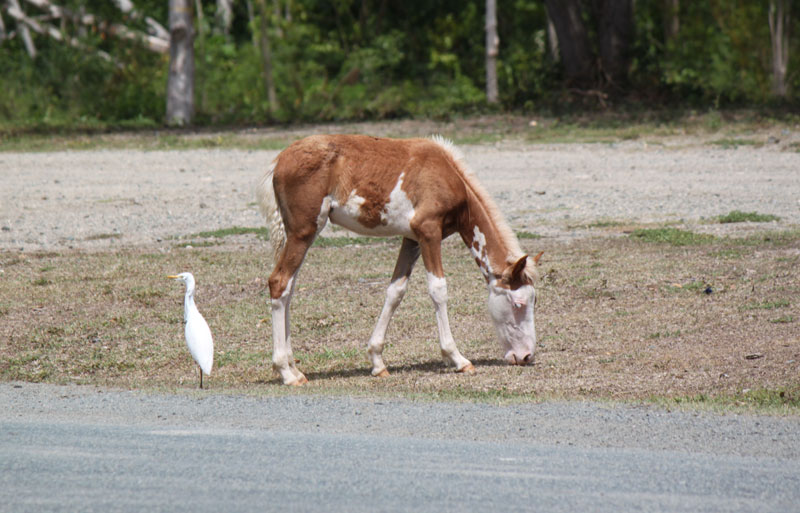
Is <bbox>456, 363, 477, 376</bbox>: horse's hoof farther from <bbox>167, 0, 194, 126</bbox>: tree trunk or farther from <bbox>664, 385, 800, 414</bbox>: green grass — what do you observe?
<bbox>167, 0, 194, 126</bbox>: tree trunk

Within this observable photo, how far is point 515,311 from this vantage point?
8617mm

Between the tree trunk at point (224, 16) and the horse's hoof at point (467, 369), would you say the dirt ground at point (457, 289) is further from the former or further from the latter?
the tree trunk at point (224, 16)

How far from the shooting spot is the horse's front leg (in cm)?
844

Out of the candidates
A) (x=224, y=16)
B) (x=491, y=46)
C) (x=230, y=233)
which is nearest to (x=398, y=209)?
(x=230, y=233)

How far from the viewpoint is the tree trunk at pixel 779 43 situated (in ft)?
87.1

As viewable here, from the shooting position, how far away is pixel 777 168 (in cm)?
1741

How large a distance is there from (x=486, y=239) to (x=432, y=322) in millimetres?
1653

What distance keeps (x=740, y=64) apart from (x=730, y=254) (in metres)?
18.5

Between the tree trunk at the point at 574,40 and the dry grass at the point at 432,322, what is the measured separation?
12785 mm

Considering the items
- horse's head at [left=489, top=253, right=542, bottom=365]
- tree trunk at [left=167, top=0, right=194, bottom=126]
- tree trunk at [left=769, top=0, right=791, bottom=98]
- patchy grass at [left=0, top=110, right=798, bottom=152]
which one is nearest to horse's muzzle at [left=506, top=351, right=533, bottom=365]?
horse's head at [left=489, top=253, right=542, bottom=365]

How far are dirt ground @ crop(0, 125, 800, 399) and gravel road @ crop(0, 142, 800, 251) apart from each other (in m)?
0.06

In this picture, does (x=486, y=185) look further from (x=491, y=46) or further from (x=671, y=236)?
(x=491, y=46)

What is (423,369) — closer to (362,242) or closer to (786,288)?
(786,288)

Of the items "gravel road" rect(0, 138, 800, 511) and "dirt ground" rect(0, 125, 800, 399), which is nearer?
"gravel road" rect(0, 138, 800, 511)
